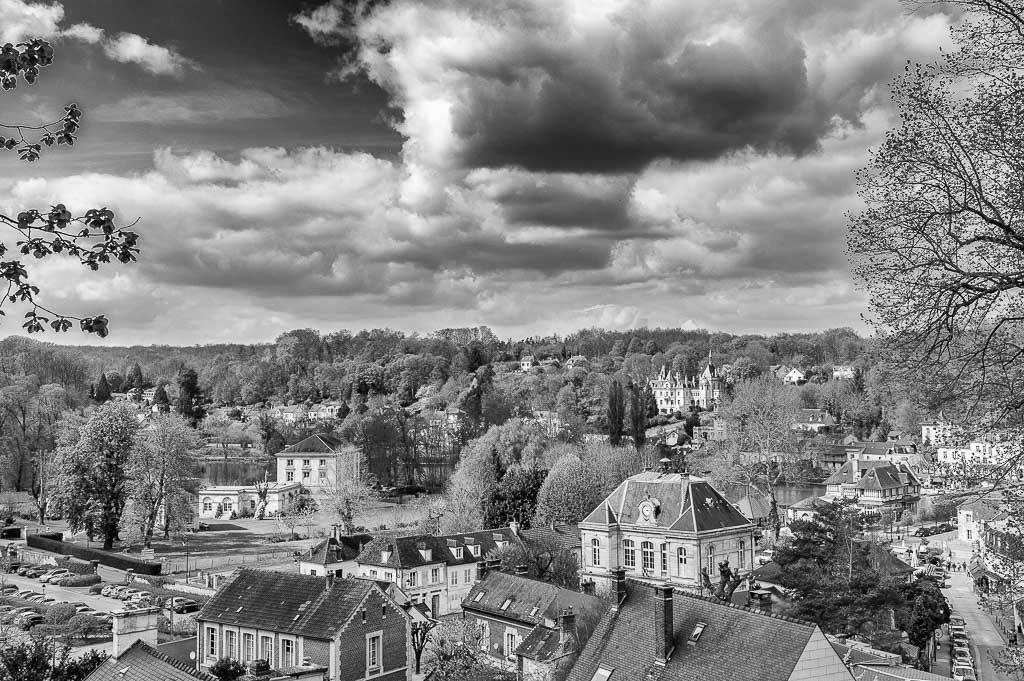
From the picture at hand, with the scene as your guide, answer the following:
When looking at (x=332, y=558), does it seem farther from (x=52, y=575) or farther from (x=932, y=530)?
(x=932, y=530)

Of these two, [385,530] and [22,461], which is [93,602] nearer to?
[385,530]

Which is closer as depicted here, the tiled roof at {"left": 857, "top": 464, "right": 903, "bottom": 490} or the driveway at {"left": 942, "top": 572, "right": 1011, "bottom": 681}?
the driveway at {"left": 942, "top": 572, "right": 1011, "bottom": 681}

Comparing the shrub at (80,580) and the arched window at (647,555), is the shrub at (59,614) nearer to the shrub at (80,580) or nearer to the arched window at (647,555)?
the shrub at (80,580)

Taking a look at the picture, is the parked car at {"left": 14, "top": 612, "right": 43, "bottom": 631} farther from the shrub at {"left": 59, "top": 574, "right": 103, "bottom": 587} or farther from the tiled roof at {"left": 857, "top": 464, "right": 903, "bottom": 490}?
the tiled roof at {"left": 857, "top": 464, "right": 903, "bottom": 490}

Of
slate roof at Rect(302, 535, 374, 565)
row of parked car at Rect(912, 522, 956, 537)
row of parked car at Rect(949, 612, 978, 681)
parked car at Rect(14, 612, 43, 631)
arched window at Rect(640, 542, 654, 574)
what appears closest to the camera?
row of parked car at Rect(949, 612, 978, 681)

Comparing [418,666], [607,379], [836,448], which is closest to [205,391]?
[607,379]

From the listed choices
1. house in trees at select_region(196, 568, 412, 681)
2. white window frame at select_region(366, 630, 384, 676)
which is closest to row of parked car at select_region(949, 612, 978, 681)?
house in trees at select_region(196, 568, 412, 681)

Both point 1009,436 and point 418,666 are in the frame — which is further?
point 418,666

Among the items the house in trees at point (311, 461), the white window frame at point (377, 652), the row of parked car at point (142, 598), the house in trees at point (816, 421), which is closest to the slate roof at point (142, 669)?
the white window frame at point (377, 652)
